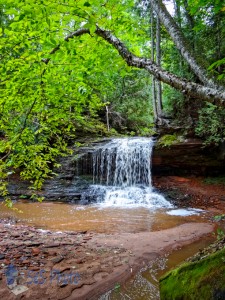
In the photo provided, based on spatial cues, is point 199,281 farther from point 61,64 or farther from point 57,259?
point 61,64

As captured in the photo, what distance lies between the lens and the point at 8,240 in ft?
16.0

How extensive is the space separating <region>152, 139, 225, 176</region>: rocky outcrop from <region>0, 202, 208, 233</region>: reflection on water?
3.99 metres

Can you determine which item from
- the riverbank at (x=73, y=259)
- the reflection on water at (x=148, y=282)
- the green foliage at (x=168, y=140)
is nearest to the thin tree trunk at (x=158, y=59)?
the green foliage at (x=168, y=140)

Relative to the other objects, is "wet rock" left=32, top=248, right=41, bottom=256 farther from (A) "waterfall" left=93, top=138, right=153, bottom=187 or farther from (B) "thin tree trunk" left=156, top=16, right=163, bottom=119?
(B) "thin tree trunk" left=156, top=16, right=163, bottom=119

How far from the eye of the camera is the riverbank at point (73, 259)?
3.32 metres

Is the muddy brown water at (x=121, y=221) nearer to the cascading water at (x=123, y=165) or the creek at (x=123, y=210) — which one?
the creek at (x=123, y=210)

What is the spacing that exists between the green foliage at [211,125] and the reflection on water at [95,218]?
4322mm

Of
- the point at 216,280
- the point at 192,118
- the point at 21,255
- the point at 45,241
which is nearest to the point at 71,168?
the point at 192,118

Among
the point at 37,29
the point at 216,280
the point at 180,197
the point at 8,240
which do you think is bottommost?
the point at 180,197

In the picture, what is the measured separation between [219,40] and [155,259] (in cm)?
959

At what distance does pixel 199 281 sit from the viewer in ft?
7.80

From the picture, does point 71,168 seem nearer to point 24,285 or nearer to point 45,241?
point 45,241

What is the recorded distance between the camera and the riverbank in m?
3.32

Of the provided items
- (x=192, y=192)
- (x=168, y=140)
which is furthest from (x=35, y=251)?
(x=168, y=140)
